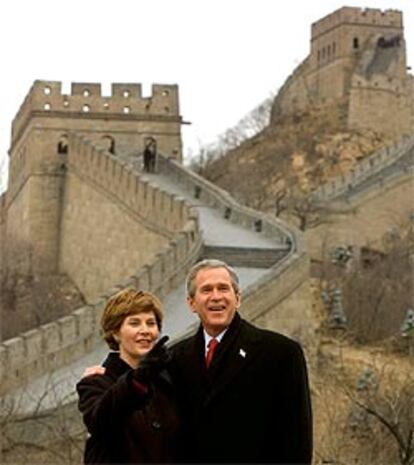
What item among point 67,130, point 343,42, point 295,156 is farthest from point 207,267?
point 343,42

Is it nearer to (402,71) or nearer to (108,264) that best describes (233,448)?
(108,264)

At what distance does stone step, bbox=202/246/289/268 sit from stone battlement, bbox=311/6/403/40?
4124 centimetres

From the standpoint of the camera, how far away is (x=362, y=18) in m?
68.4

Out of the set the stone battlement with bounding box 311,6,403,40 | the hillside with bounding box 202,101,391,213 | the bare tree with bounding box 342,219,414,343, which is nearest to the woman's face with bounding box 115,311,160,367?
the bare tree with bounding box 342,219,414,343

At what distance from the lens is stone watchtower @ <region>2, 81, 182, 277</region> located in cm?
4450

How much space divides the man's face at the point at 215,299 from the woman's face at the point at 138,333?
202 millimetres

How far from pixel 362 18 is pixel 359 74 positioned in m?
5.85

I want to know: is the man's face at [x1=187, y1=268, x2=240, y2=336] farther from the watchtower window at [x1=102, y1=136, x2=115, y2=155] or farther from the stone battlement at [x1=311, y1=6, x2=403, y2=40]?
the stone battlement at [x1=311, y1=6, x2=403, y2=40]

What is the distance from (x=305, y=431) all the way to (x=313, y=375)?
66.7 feet

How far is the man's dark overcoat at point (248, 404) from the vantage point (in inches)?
201

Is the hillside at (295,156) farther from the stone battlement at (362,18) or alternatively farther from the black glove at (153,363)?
the black glove at (153,363)

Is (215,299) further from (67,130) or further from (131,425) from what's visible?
(67,130)

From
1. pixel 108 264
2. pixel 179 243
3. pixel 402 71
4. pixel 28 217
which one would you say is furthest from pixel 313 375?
pixel 402 71

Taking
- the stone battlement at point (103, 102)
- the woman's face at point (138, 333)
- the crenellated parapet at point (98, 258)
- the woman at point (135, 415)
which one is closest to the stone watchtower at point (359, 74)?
the stone battlement at point (103, 102)
